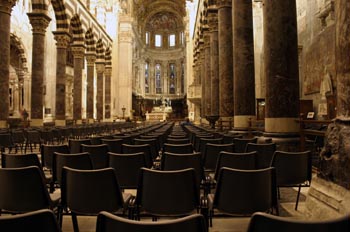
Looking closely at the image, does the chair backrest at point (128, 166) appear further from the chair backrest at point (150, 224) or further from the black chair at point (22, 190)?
the chair backrest at point (150, 224)

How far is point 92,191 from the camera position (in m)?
2.72

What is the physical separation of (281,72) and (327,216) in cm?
422

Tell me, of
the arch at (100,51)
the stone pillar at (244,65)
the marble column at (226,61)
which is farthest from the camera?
the arch at (100,51)

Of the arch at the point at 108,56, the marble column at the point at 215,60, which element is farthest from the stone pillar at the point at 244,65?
the arch at the point at 108,56

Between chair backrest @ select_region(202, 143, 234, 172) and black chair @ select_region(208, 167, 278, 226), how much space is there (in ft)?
6.86

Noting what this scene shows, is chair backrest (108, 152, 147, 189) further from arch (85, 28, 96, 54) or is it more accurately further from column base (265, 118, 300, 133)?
arch (85, 28, 96, 54)

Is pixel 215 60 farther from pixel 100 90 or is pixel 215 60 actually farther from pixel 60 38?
pixel 100 90

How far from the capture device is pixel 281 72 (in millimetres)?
6652

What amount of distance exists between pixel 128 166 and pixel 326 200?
2.40 m

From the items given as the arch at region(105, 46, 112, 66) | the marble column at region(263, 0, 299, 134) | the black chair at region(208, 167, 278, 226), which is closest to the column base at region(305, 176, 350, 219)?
the black chair at region(208, 167, 278, 226)

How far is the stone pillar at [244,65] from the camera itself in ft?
33.4

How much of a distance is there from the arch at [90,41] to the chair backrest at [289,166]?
1010 inches

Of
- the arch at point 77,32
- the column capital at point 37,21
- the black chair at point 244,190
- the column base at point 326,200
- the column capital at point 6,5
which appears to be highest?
the arch at point 77,32

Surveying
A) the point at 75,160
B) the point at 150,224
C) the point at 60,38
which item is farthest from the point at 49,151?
the point at 60,38
